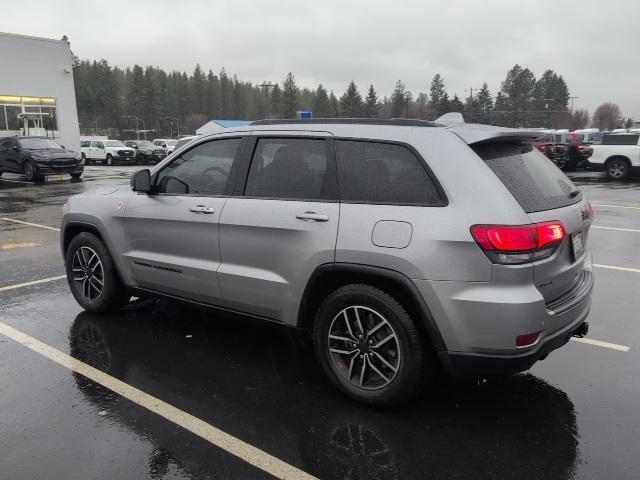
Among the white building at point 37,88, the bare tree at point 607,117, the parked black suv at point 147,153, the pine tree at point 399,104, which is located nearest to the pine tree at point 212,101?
the pine tree at point 399,104

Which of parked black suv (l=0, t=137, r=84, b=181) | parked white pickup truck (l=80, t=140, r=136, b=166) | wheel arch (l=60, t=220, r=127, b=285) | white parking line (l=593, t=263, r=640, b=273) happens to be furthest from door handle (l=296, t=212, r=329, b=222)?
parked white pickup truck (l=80, t=140, r=136, b=166)

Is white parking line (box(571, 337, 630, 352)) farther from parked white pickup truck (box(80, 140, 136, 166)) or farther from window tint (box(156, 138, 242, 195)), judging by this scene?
parked white pickup truck (box(80, 140, 136, 166))

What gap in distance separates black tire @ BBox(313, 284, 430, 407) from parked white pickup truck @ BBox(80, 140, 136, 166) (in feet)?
115

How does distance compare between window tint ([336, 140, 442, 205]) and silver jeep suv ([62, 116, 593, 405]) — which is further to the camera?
window tint ([336, 140, 442, 205])

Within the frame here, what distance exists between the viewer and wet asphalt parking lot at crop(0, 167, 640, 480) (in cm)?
292

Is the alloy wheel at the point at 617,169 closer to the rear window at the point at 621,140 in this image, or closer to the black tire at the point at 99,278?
the rear window at the point at 621,140

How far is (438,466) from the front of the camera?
2910 mm

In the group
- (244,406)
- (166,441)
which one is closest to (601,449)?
(244,406)

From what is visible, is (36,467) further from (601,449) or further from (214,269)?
(601,449)

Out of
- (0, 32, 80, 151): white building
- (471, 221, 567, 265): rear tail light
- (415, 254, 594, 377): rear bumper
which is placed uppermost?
(0, 32, 80, 151): white building

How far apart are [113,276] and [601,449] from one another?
159 inches

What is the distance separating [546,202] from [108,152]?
3622 centimetres

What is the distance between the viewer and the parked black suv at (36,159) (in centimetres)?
2041

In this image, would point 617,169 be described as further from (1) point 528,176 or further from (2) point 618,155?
(1) point 528,176
